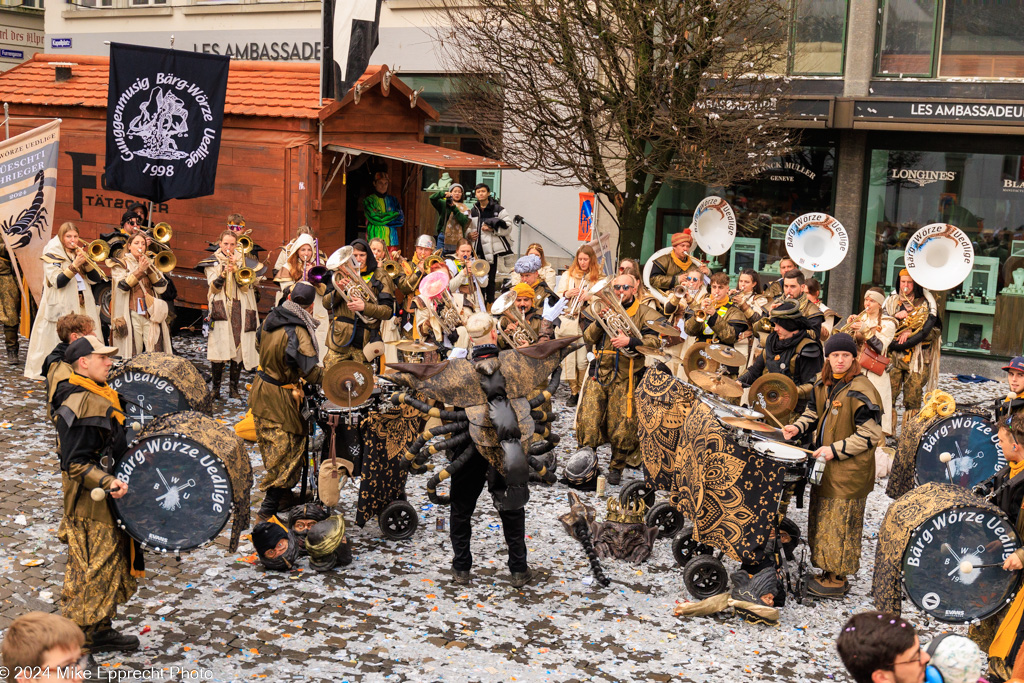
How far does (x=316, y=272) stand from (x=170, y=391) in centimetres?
274

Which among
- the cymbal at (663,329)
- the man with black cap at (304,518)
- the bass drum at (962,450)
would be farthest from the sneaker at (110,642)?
the bass drum at (962,450)

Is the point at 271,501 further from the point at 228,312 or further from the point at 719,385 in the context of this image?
the point at 228,312

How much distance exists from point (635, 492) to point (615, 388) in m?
1.24

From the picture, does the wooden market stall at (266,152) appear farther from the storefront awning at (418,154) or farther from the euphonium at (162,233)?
the euphonium at (162,233)

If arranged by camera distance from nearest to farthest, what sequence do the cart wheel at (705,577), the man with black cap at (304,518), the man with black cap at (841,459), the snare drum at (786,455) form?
the snare drum at (786,455), the man with black cap at (841,459), the cart wheel at (705,577), the man with black cap at (304,518)

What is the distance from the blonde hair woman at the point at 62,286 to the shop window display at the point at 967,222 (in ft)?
38.3

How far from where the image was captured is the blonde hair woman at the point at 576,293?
11195 millimetres

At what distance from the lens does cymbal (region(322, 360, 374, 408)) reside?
7844mm

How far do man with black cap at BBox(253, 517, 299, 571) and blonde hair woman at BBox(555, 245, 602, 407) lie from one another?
13.5 feet

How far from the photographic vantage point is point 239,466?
248 inches

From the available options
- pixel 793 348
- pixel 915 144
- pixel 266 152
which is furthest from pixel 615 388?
pixel 915 144

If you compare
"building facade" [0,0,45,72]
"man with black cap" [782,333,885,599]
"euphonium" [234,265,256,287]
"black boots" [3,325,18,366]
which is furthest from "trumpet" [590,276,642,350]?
"building facade" [0,0,45,72]

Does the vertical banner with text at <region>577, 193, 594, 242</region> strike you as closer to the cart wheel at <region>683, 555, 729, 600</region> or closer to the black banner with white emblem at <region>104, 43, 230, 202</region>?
the black banner with white emblem at <region>104, 43, 230, 202</region>

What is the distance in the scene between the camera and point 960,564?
19.1 ft
